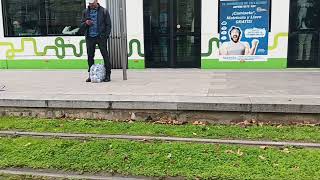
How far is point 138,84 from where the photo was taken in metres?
8.79

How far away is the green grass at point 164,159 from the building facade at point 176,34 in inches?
215

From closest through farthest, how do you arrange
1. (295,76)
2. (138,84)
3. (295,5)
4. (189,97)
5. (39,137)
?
(39,137) → (189,97) → (138,84) → (295,76) → (295,5)

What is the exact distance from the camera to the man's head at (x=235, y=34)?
434 inches

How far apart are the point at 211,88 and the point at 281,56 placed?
376 cm

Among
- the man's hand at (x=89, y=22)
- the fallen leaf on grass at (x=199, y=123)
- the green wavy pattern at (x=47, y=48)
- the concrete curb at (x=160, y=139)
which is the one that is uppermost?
the man's hand at (x=89, y=22)

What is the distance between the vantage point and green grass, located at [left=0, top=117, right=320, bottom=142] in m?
5.90

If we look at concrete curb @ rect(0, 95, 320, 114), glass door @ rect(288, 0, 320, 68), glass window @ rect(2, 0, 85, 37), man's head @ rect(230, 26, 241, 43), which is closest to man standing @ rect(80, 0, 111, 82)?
concrete curb @ rect(0, 95, 320, 114)

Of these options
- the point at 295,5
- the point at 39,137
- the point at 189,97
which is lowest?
the point at 39,137

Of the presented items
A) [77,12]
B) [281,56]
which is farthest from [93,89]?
[281,56]

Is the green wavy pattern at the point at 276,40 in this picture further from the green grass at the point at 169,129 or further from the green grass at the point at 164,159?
the green grass at the point at 164,159

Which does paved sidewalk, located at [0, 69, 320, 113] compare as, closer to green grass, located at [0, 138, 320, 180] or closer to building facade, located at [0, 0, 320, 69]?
building facade, located at [0, 0, 320, 69]

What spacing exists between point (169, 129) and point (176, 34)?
18.3ft

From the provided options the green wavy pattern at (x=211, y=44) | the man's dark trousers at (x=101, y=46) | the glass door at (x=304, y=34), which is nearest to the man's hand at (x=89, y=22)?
the man's dark trousers at (x=101, y=46)

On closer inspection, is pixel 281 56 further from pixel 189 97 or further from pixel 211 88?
pixel 189 97
